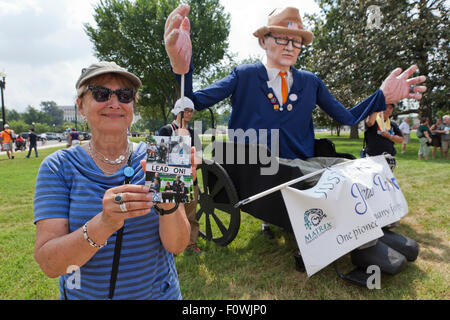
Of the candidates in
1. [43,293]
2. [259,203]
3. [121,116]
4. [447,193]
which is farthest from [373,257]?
[447,193]

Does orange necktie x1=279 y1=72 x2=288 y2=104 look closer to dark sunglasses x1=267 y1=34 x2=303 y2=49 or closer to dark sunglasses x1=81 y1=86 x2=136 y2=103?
dark sunglasses x1=267 y1=34 x2=303 y2=49

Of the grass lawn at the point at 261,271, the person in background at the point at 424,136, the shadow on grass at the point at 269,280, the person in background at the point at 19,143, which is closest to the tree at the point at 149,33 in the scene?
the person in background at the point at 19,143

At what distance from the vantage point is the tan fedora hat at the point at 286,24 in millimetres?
2688

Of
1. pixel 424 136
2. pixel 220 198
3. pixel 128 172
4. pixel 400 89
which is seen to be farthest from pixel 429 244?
pixel 424 136

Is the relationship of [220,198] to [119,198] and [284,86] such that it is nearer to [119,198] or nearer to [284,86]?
[284,86]

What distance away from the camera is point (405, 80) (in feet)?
8.91

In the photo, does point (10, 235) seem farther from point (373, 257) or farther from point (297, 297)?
point (373, 257)

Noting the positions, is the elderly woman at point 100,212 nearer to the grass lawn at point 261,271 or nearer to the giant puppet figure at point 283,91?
the grass lawn at point 261,271

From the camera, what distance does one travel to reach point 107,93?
125cm

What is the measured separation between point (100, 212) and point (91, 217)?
0.22 ft

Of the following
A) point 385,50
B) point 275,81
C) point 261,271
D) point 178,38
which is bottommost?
point 261,271

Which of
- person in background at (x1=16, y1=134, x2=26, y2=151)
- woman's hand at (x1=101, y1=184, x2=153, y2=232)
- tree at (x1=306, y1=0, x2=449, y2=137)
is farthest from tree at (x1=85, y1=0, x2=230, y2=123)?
woman's hand at (x1=101, y1=184, x2=153, y2=232)
